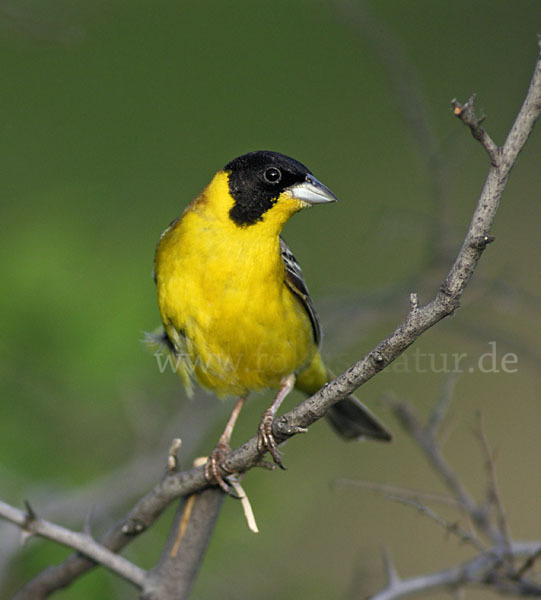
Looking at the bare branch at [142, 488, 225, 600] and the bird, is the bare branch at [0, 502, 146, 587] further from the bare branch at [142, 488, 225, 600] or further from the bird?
the bird

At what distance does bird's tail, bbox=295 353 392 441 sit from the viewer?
385 centimetres

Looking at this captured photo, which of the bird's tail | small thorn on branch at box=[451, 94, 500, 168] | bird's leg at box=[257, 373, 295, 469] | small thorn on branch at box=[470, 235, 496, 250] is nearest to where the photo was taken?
small thorn on branch at box=[451, 94, 500, 168]

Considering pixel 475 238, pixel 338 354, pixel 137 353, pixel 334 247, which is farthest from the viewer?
pixel 334 247

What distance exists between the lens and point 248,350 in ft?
11.0

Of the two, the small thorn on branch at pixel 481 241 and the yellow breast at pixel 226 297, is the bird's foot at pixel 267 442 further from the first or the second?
the small thorn on branch at pixel 481 241

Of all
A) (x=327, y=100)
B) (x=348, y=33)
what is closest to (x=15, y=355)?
(x=327, y=100)

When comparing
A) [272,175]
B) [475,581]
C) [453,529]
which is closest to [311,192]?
[272,175]

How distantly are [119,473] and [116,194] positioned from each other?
217 cm

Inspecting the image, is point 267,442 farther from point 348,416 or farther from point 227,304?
point 348,416

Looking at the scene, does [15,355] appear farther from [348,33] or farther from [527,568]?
[348,33]

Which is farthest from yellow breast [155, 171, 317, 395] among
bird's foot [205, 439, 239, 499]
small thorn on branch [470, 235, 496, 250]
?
small thorn on branch [470, 235, 496, 250]

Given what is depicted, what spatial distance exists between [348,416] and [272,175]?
123 cm

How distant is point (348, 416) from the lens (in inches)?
155

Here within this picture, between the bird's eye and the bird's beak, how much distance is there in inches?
2.6
